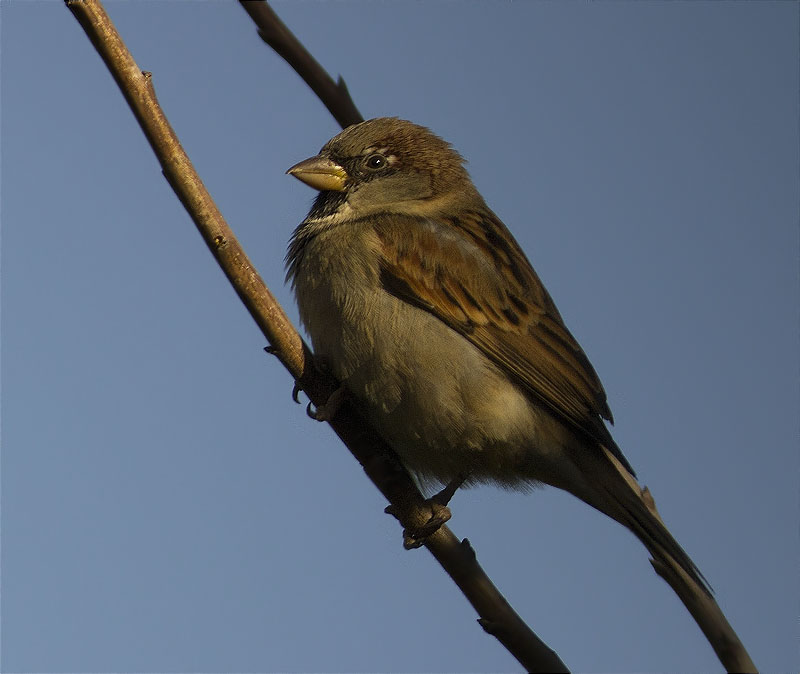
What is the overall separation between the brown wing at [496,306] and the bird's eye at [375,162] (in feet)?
1.50

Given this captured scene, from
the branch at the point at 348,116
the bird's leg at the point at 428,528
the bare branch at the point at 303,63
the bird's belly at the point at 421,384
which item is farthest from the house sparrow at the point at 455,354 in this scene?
the bare branch at the point at 303,63

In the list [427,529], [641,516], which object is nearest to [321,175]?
[427,529]

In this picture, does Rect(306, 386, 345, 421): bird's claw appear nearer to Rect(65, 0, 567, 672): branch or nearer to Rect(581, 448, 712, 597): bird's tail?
Rect(65, 0, 567, 672): branch

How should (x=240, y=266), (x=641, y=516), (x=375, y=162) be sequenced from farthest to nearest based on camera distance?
(x=375, y=162) < (x=641, y=516) < (x=240, y=266)

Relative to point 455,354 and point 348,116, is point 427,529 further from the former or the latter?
point 348,116

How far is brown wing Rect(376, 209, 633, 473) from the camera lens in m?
4.14

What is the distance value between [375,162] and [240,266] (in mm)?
2073

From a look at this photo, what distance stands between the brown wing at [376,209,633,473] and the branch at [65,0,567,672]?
0.99 metres

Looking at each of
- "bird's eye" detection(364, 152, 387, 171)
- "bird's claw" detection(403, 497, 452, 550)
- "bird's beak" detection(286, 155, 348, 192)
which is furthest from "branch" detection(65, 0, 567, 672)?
"bird's eye" detection(364, 152, 387, 171)

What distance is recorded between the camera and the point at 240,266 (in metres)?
2.85

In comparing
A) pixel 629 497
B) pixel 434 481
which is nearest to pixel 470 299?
pixel 434 481

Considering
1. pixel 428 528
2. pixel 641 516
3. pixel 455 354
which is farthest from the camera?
pixel 455 354

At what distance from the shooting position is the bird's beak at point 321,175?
4.66m

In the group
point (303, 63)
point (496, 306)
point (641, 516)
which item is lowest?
point (641, 516)
